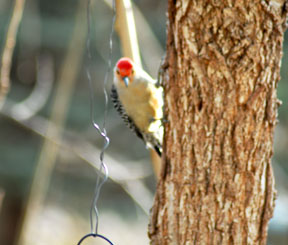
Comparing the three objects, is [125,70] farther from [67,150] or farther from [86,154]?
[67,150]

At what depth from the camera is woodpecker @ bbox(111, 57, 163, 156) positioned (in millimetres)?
3621

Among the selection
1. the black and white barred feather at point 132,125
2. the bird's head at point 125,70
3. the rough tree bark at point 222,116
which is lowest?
the rough tree bark at point 222,116

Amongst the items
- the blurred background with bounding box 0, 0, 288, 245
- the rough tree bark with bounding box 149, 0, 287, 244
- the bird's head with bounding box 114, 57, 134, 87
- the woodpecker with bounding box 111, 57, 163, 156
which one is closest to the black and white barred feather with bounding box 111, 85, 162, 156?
the woodpecker with bounding box 111, 57, 163, 156

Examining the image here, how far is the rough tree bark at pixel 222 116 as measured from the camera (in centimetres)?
218

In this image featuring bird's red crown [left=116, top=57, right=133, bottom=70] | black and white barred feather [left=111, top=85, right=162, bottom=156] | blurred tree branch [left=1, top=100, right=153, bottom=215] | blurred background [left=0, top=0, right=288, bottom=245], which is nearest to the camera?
bird's red crown [left=116, top=57, right=133, bottom=70]

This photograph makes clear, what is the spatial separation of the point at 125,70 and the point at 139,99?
0.26 metres

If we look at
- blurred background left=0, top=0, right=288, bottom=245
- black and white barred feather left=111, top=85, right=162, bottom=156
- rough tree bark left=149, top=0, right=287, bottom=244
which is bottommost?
rough tree bark left=149, top=0, right=287, bottom=244

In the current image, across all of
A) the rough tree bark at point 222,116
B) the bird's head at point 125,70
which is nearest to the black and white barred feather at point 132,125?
the bird's head at point 125,70

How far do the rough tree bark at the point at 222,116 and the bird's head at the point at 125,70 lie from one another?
1214 millimetres

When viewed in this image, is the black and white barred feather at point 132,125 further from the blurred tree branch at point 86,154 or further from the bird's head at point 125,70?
the blurred tree branch at point 86,154

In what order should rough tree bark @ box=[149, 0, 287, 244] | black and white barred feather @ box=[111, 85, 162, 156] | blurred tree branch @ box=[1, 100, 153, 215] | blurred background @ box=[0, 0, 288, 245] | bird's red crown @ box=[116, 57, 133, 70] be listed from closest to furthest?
1. rough tree bark @ box=[149, 0, 287, 244]
2. bird's red crown @ box=[116, 57, 133, 70]
3. black and white barred feather @ box=[111, 85, 162, 156]
4. blurred tree branch @ box=[1, 100, 153, 215]
5. blurred background @ box=[0, 0, 288, 245]

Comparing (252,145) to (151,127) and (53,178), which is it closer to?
(151,127)

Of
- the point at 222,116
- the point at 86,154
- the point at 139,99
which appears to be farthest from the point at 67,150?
the point at 222,116

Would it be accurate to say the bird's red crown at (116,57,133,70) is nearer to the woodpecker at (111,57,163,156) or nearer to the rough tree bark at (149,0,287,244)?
the woodpecker at (111,57,163,156)
